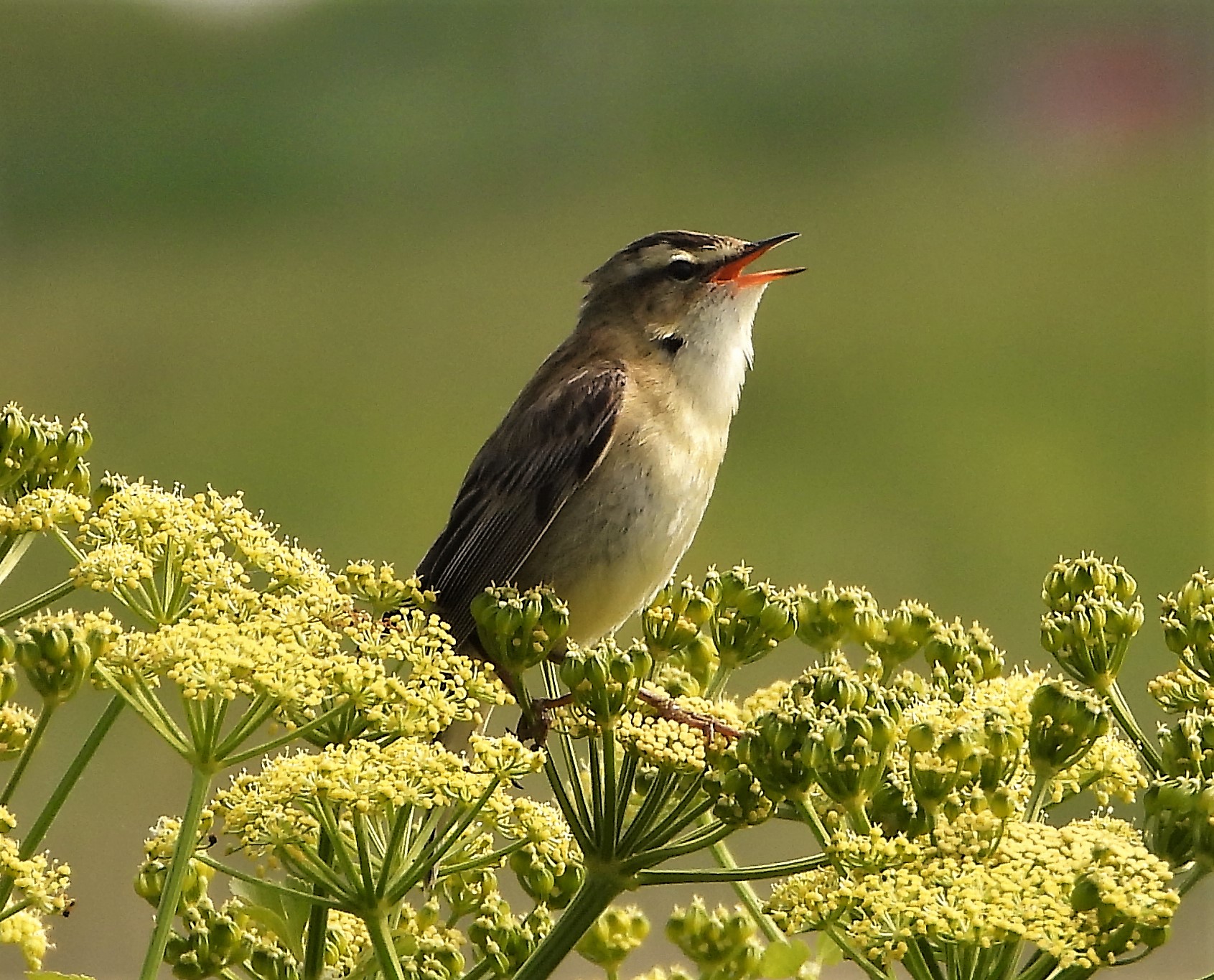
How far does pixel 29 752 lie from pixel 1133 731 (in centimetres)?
96

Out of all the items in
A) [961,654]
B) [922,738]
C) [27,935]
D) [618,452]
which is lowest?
[27,935]

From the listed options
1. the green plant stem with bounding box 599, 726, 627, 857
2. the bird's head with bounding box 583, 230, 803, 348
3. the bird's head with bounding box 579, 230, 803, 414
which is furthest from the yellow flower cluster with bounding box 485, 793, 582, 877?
the bird's head with bounding box 583, 230, 803, 348

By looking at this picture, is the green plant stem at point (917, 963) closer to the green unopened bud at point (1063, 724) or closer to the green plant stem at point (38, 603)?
the green unopened bud at point (1063, 724)

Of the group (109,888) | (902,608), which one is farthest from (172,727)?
(109,888)

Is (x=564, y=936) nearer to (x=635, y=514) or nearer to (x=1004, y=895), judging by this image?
(x=1004, y=895)

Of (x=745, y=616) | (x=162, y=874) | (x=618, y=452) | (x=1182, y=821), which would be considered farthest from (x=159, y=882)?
(x=618, y=452)

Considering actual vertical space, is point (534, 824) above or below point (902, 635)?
below

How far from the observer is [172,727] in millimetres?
1344

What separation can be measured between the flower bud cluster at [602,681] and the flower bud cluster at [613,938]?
9.9 inches

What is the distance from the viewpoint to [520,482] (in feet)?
9.62

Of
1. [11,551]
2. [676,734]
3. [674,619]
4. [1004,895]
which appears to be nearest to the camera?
[1004,895]

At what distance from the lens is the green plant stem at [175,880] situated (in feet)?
3.89

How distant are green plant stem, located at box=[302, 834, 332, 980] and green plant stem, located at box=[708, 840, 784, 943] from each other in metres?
0.33

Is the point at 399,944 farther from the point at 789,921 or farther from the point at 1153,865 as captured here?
the point at 1153,865
